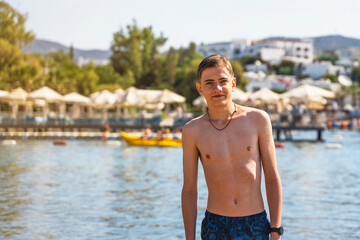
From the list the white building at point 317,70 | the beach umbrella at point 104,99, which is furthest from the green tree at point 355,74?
the beach umbrella at point 104,99

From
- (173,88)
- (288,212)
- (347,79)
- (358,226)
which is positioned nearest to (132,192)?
(288,212)

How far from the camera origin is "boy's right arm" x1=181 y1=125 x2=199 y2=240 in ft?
14.4

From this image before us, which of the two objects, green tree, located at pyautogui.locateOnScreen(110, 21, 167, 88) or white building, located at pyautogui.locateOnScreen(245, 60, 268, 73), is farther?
white building, located at pyautogui.locateOnScreen(245, 60, 268, 73)

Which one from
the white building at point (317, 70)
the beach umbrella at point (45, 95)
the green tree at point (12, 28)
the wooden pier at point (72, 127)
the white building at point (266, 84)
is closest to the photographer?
the wooden pier at point (72, 127)

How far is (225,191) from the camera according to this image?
4.38 m

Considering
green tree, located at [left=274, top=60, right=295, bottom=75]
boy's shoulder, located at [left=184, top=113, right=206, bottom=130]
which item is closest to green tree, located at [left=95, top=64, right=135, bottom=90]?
boy's shoulder, located at [left=184, top=113, right=206, bottom=130]

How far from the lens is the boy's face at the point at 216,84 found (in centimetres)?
426

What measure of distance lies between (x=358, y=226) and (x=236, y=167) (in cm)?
1060

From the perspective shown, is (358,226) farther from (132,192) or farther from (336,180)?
(336,180)

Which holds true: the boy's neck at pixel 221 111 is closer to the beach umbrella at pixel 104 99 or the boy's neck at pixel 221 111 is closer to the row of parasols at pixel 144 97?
the row of parasols at pixel 144 97

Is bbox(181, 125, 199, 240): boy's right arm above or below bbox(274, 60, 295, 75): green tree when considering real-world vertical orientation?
below

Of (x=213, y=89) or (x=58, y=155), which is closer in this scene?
(x=213, y=89)

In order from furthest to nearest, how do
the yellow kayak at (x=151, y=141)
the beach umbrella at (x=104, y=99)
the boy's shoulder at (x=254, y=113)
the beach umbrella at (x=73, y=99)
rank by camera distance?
1. the beach umbrella at (x=104, y=99)
2. the beach umbrella at (x=73, y=99)
3. the yellow kayak at (x=151, y=141)
4. the boy's shoulder at (x=254, y=113)

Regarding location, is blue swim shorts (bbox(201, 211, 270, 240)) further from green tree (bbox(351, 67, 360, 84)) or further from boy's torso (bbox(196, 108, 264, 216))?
green tree (bbox(351, 67, 360, 84))
